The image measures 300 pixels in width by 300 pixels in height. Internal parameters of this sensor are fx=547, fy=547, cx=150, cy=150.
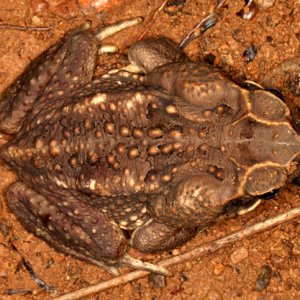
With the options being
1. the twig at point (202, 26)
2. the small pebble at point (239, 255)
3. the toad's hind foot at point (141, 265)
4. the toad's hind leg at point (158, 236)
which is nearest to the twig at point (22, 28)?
the twig at point (202, 26)

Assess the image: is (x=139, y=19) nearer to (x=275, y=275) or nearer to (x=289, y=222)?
(x=289, y=222)

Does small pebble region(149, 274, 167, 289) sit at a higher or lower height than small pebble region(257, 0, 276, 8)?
lower

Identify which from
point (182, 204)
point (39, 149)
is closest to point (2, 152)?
point (39, 149)

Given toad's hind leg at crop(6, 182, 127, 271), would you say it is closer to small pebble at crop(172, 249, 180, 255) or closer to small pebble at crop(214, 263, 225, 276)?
small pebble at crop(172, 249, 180, 255)

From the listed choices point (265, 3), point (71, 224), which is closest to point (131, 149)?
point (71, 224)

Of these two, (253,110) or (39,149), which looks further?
(39,149)

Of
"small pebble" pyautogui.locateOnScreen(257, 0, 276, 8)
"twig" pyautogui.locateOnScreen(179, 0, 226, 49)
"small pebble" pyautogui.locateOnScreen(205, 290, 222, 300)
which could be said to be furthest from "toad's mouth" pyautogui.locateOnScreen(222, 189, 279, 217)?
"small pebble" pyautogui.locateOnScreen(257, 0, 276, 8)
